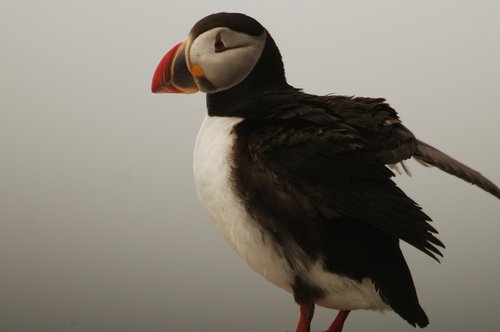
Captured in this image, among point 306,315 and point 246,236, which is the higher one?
point 246,236

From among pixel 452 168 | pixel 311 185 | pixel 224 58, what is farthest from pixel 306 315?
pixel 224 58

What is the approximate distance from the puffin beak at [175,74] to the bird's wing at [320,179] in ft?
0.86

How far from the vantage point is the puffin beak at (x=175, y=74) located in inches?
59.1

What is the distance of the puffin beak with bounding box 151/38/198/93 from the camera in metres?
1.50

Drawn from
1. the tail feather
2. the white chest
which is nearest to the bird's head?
the white chest

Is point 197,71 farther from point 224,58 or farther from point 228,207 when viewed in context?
point 228,207

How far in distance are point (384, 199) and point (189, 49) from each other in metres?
0.55

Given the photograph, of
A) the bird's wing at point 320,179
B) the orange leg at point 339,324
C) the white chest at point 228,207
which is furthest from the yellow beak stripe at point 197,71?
the orange leg at point 339,324

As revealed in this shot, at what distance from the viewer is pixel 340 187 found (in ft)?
4.09

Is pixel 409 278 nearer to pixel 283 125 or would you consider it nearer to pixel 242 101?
pixel 283 125

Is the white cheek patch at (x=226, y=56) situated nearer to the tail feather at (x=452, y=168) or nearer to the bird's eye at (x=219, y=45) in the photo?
the bird's eye at (x=219, y=45)

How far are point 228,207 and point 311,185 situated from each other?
19 cm

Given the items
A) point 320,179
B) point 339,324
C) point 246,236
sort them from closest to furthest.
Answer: point 320,179 < point 246,236 < point 339,324

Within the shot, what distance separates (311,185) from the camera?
1.26 m
